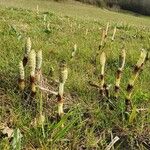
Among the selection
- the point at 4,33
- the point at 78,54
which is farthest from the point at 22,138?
the point at 4,33

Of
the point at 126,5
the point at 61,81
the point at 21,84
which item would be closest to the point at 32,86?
the point at 21,84

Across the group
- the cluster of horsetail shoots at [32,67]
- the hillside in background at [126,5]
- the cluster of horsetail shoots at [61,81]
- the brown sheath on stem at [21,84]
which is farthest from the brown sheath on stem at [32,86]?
the hillside in background at [126,5]

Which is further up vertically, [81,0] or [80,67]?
[80,67]

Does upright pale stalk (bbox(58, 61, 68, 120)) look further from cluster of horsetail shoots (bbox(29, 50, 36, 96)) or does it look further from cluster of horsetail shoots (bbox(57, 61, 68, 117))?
cluster of horsetail shoots (bbox(29, 50, 36, 96))

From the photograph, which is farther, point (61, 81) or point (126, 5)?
point (126, 5)

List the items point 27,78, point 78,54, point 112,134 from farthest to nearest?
point 78,54, point 27,78, point 112,134

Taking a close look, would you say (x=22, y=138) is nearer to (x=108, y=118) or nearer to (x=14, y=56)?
(x=108, y=118)

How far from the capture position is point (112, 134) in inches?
164

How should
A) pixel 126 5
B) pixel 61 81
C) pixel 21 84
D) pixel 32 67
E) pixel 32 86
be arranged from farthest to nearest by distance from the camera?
pixel 126 5 → pixel 21 84 → pixel 32 86 → pixel 32 67 → pixel 61 81

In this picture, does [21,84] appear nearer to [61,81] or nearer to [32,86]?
[32,86]

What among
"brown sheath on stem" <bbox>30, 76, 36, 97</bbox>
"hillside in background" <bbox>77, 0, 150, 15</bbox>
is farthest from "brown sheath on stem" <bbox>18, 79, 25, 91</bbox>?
"hillside in background" <bbox>77, 0, 150, 15</bbox>

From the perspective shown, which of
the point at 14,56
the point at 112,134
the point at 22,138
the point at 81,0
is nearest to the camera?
the point at 22,138

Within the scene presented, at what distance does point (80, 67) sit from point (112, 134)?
2008 mm

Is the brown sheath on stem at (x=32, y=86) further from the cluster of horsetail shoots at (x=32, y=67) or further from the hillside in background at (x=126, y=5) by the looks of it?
the hillside in background at (x=126, y=5)
